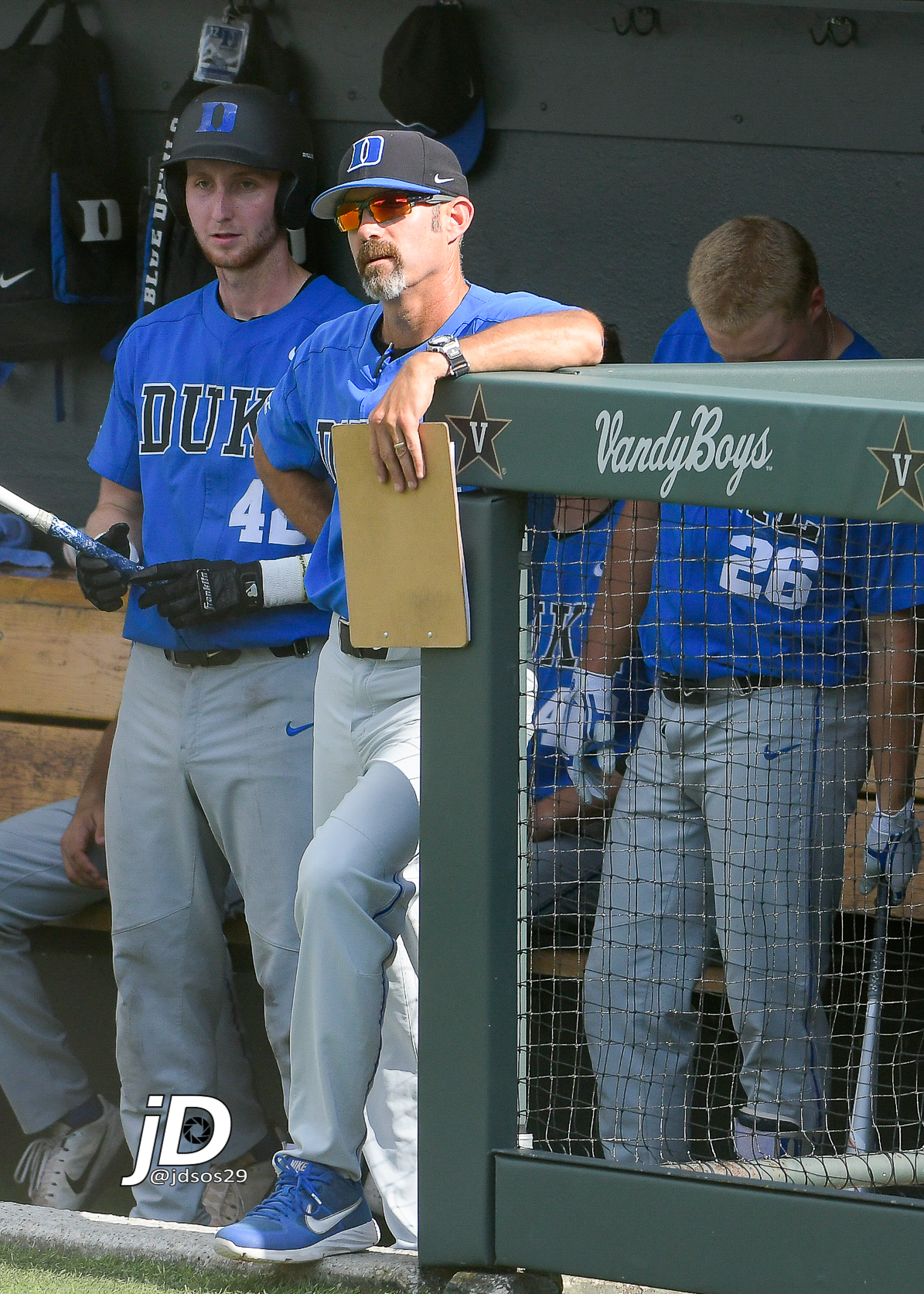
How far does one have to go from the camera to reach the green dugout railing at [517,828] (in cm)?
173

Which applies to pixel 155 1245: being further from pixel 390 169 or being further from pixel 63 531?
pixel 390 169

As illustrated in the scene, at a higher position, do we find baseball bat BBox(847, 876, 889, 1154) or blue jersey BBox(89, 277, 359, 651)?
blue jersey BBox(89, 277, 359, 651)

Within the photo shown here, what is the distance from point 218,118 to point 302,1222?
2122 mm

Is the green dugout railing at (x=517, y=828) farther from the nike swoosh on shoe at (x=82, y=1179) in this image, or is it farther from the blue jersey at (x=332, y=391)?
the nike swoosh on shoe at (x=82, y=1179)

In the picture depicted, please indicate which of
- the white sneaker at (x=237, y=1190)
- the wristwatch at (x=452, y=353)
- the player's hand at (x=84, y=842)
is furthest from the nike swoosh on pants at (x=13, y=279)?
the wristwatch at (x=452, y=353)

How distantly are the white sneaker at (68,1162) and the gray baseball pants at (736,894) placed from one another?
1313 millimetres

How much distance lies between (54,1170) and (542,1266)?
1981mm

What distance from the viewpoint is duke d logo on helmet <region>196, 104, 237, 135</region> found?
126 inches

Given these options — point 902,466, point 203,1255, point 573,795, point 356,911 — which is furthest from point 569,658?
point 902,466

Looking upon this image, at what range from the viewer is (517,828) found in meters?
1.91

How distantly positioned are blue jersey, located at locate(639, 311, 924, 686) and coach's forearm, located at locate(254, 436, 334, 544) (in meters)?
0.59

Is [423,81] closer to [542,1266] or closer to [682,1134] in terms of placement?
[682,1134]

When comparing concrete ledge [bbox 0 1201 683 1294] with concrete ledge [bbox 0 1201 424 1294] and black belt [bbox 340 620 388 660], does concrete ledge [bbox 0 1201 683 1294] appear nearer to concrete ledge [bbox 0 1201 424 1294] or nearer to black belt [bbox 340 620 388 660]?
concrete ledge [bbox 0 1201 424 1294]

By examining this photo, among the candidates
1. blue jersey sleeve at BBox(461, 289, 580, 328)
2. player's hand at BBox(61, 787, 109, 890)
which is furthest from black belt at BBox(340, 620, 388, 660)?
player's hand at BBox(61, 787, 109, 890)
